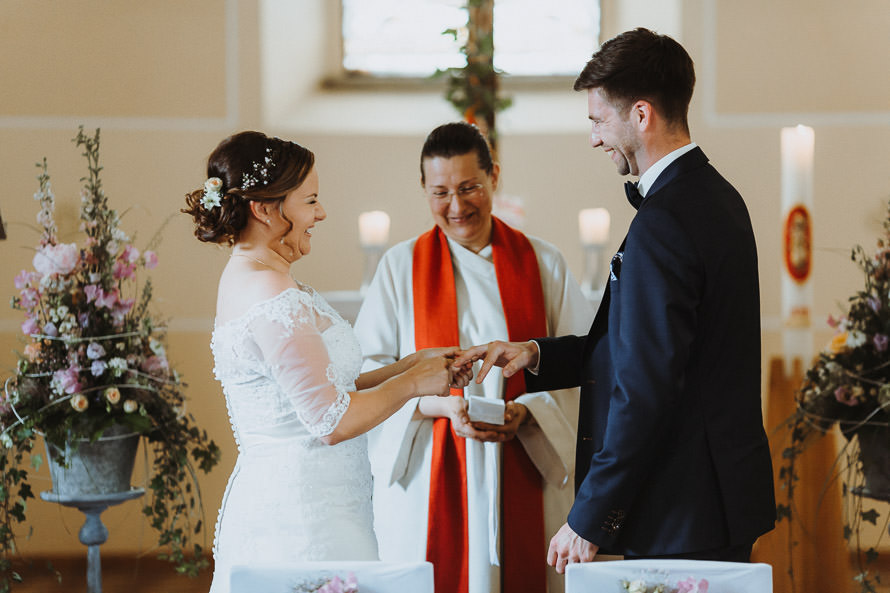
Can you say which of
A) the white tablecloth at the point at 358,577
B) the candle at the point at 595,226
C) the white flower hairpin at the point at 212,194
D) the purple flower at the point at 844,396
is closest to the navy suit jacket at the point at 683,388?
the white tablecloth at the point at 358,577

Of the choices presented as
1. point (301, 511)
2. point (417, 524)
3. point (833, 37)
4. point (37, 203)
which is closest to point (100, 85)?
point (37, 203)

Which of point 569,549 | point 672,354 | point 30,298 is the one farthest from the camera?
point 30,298

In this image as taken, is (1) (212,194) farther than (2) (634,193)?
Yes

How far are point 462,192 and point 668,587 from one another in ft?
5.04

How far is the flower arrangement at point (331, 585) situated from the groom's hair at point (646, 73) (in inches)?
40.4

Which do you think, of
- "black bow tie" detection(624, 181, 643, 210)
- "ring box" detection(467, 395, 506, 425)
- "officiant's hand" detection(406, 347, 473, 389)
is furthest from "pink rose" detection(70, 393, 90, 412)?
"black bow tie" detection(624, 181, 643, 210)

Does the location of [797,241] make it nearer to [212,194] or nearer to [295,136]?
[212,194]

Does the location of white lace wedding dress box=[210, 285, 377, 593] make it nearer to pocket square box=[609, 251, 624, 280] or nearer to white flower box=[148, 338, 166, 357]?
pocket square box=[609, 251, 624, 280]

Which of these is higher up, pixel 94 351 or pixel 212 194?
pixel 212 194

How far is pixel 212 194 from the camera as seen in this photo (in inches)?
78.6

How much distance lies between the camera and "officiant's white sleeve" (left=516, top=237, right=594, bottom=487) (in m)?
2.68

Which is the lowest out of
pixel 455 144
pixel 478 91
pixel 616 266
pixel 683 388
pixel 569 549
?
pixel 569 549

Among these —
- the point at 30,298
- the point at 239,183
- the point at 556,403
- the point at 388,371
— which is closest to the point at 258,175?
the point at 239,183

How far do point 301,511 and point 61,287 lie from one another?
1.47m
